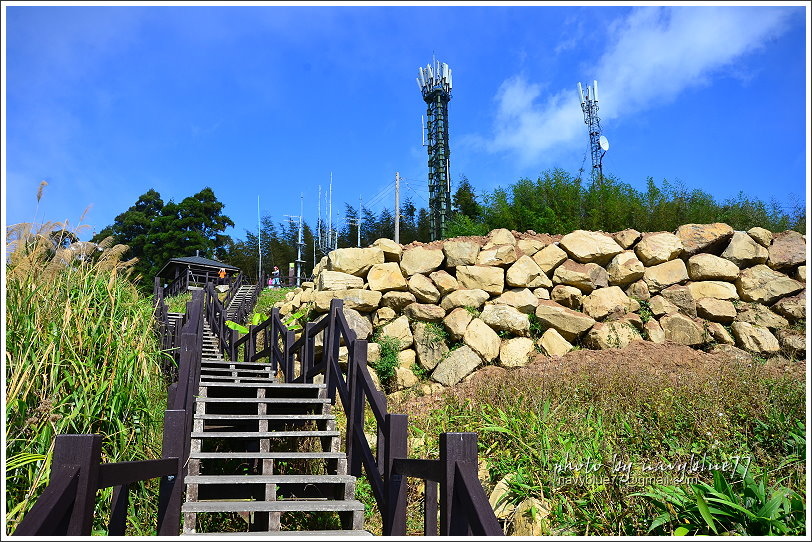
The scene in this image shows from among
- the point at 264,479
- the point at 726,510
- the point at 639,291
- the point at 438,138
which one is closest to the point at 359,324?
the point at 639,291

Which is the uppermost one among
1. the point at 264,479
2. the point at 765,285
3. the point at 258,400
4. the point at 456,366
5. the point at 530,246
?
the point at 530,246

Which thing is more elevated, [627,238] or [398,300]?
[627,238]

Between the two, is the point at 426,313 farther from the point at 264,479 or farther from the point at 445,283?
the point at 264,479

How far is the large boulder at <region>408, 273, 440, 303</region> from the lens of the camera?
9.20 meters

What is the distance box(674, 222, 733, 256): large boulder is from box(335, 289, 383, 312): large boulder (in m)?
5.10

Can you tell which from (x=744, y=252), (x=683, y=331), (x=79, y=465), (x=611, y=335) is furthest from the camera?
(x=744, y=252)

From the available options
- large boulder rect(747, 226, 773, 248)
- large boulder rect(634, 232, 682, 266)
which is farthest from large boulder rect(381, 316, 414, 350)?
large boulder rect(747, 226, 773, 248)

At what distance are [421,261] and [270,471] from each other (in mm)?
5472

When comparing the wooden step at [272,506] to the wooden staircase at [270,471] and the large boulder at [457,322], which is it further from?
the large boulder at [457,322]

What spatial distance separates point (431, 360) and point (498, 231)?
2.70 metres

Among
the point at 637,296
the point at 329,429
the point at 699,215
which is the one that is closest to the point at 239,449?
the point at 329,429

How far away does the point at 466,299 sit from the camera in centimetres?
905

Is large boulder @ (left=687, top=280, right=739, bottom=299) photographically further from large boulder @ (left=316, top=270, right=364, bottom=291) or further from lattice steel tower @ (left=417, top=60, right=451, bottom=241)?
lattice steel tower @ (left=417, top=60, right=451, bottom=241)

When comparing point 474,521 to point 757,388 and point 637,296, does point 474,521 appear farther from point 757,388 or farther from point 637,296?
point 637,296
